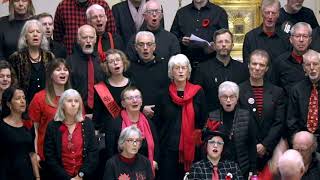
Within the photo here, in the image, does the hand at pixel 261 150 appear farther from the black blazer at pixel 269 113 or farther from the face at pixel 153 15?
the face at pixel 153 15

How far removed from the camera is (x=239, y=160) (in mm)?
8516

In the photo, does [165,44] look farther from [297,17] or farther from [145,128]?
[297,17]

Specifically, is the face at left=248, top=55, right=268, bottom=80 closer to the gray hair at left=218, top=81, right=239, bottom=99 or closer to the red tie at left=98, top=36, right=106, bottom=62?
the gray hair at left=218, top=81, right=239, bottom=99

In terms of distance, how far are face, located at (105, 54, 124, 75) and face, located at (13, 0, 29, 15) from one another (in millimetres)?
1172

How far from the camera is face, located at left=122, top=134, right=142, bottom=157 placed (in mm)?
8156

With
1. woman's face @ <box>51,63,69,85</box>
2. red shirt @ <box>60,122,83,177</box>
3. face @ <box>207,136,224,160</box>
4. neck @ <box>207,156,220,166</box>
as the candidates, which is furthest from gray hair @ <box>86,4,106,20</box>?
neck @ <box>207,156,220,166</box>

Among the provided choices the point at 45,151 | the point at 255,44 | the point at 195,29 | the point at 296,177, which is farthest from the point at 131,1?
A: the point at 296,177

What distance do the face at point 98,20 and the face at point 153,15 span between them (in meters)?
0.47

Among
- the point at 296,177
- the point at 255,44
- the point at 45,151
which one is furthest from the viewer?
the point at 255,44

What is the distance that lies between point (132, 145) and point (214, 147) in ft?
2.51

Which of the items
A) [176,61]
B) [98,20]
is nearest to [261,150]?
[176,61]

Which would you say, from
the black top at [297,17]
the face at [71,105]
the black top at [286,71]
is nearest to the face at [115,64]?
the face at [71,105]

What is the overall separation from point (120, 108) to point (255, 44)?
183 centimetres

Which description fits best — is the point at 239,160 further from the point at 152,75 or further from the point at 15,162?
the point at 15,162
